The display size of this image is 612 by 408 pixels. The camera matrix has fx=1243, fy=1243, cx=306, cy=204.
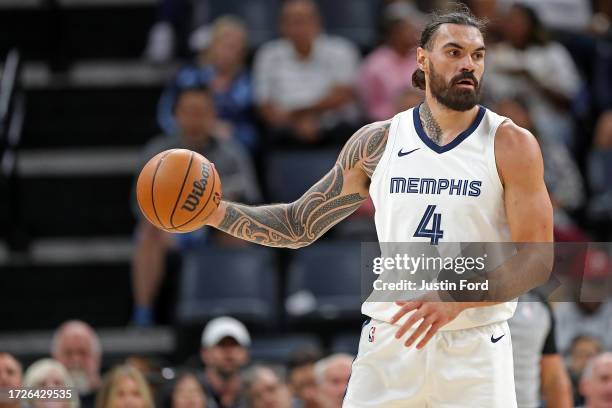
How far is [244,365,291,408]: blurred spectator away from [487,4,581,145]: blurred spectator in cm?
401

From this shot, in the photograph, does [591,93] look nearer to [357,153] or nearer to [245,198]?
[245,198]

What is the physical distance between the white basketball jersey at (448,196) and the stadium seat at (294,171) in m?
5.09

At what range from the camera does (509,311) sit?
5383mm

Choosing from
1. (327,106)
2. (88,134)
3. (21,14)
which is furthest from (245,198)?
(21,14)

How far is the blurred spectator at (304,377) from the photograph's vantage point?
28.7ft

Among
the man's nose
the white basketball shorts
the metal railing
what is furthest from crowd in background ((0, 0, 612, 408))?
the man's nose

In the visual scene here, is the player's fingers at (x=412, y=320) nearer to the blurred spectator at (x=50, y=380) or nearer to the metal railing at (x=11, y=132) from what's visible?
the blurred spectator at (x=50, y=380)

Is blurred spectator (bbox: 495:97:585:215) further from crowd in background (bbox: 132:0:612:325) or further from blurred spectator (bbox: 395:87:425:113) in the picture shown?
blurred spectator (bbox: 395:87:425:113)

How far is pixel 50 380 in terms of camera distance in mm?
8117

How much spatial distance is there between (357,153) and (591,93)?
23.0 feet

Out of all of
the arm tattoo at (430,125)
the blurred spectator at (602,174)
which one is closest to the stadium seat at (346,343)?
the blurred spectator at (602,174)

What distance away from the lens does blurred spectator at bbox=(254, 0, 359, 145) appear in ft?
36.1

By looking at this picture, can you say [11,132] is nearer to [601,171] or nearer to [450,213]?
[601,171]

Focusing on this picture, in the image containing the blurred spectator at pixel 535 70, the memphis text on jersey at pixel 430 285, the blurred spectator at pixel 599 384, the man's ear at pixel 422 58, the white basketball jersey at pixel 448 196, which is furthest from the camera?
the blurred spectator at pixel 535 70
